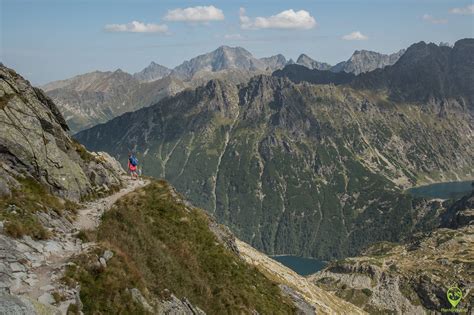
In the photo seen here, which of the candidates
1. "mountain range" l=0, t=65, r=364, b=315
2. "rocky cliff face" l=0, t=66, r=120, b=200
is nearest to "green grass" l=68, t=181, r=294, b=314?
"mountain range" l=0, t=65, r=364, b=315

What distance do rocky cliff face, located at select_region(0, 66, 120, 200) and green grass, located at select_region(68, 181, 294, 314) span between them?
5132 mm

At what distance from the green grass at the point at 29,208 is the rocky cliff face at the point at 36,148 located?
3.55 ft

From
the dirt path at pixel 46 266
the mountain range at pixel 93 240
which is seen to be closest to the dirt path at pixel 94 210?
the mountain range at pixel 93 240

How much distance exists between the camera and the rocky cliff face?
3703cm

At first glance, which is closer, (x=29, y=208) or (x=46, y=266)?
(x=46, y=266)

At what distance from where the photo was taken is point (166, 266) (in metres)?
32.5

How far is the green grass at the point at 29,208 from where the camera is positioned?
2638cm

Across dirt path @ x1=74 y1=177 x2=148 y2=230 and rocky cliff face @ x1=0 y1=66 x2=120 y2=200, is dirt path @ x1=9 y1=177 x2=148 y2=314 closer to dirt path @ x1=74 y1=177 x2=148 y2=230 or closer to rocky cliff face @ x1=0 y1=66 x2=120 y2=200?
dirt path @ x1=74 y1=177 x2=148 y2=230

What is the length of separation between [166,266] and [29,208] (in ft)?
33.9

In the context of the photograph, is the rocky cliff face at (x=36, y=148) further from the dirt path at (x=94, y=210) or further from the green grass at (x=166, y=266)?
the green grass at (x=166, y=266)

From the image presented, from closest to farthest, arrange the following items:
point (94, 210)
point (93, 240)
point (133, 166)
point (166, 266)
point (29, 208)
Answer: point (93, 240)
point (29, 208)
point (166, 266)
point (94, 210)
point (133, 166)

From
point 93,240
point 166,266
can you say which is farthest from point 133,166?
point 93,240

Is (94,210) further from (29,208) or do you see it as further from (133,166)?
(133,166)

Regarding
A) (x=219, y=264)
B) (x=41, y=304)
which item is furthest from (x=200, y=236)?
(x=41, y=304)
